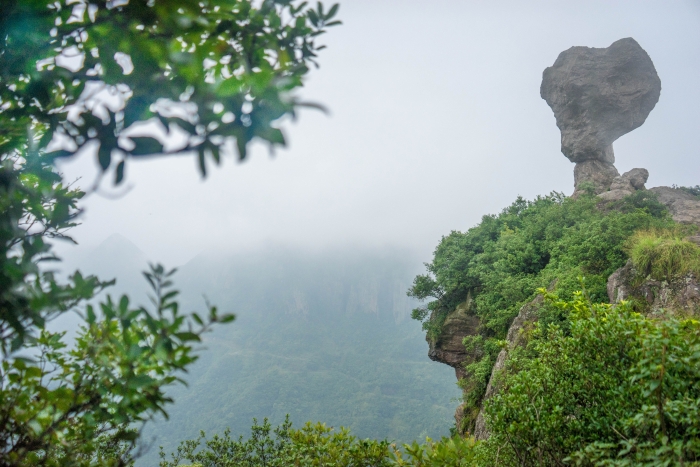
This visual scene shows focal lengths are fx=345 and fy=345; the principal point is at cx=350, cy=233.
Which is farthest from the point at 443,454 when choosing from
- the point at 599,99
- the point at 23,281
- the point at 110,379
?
the point at 599,99

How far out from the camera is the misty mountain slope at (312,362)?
82.9 m

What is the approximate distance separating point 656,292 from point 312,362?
125m

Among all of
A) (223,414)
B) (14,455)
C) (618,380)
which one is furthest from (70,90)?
(223,414)

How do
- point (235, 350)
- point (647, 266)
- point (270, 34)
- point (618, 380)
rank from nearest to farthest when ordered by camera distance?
point (270, 34) < point (618, 380) < point (647, 266) < point (235, 350)

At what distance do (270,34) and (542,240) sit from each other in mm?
16471

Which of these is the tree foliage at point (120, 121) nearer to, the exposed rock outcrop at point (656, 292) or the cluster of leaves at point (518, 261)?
the exposed rock outcrop at point (656, 292)

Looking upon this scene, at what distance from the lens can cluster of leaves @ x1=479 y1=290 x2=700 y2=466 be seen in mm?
2391

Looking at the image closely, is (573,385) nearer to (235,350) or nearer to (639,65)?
(639,65)

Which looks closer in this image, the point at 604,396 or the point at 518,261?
the point at 604,396

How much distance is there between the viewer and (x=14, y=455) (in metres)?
1.43

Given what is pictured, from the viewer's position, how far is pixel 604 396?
3184mm

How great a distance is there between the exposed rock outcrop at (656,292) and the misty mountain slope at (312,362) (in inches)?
1413

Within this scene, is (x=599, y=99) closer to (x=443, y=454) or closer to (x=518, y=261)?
(x=518, y=261)

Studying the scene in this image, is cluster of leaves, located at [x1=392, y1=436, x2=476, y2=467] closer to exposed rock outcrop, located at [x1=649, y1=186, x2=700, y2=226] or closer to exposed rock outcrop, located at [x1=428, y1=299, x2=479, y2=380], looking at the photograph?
exposed rock outcrop, located at [x1=428, y1=299, x2=479, y2=380]
